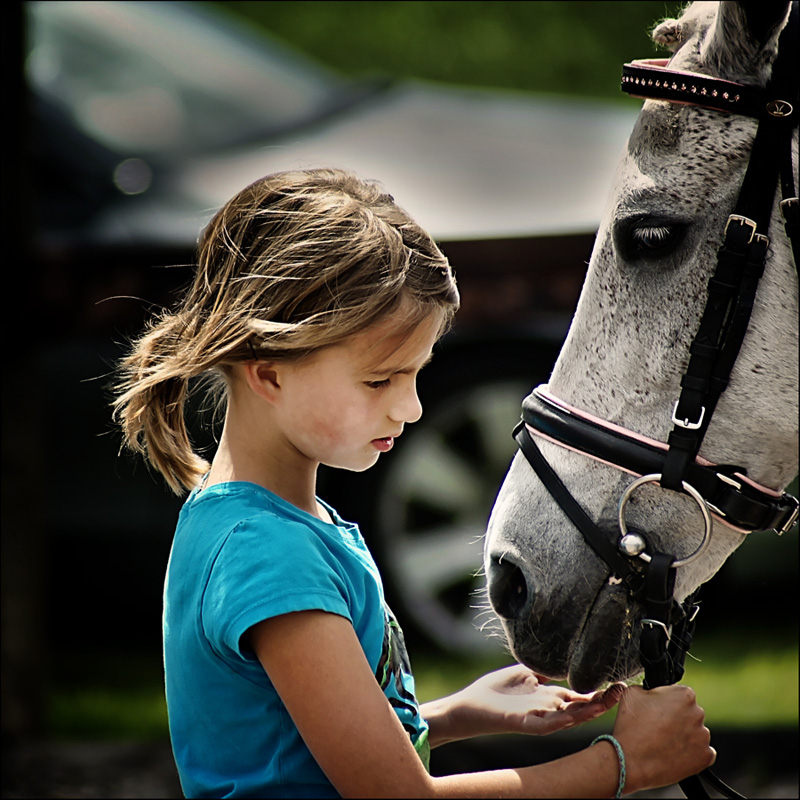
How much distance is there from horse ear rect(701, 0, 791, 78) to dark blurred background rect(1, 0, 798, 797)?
1820mm

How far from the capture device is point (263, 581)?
1333mm

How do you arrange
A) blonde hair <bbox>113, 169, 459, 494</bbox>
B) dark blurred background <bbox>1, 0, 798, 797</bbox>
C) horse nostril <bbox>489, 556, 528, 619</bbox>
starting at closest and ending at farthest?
1. blonde hair <bbox>113, 169, 459, 494</bbox>
2. horse nostril <bbox>489, 556, 528, 619</bbox>
3. dark blurred background <bbox>1, 0, 798, 797</bbox>

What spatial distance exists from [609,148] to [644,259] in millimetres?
2811

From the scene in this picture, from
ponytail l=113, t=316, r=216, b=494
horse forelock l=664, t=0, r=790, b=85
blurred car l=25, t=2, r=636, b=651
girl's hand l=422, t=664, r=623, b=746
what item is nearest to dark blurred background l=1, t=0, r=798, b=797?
blurred car l=25, t=2, r=636, b=651

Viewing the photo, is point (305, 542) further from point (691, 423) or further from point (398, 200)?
point (398, 200)

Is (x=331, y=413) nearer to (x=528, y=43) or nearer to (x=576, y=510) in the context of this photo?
(x=576, y=510)

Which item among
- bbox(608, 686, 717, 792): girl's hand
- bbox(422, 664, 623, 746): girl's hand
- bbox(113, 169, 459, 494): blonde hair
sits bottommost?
bbox(422, 664, 623, 746): girl's hand

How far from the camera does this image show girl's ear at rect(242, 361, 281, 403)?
4.85 ft

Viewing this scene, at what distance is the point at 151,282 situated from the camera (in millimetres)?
3467

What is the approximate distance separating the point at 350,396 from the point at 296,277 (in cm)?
18

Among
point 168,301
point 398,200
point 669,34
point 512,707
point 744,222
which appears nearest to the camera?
point 744,222

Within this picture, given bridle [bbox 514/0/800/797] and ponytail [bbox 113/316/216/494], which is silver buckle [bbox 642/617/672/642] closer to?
bridle [bbox 514/0/800/797]

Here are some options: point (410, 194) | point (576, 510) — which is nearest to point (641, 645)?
point (576, 510)

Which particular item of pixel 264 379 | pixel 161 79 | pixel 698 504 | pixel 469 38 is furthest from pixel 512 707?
pixel 469 38
